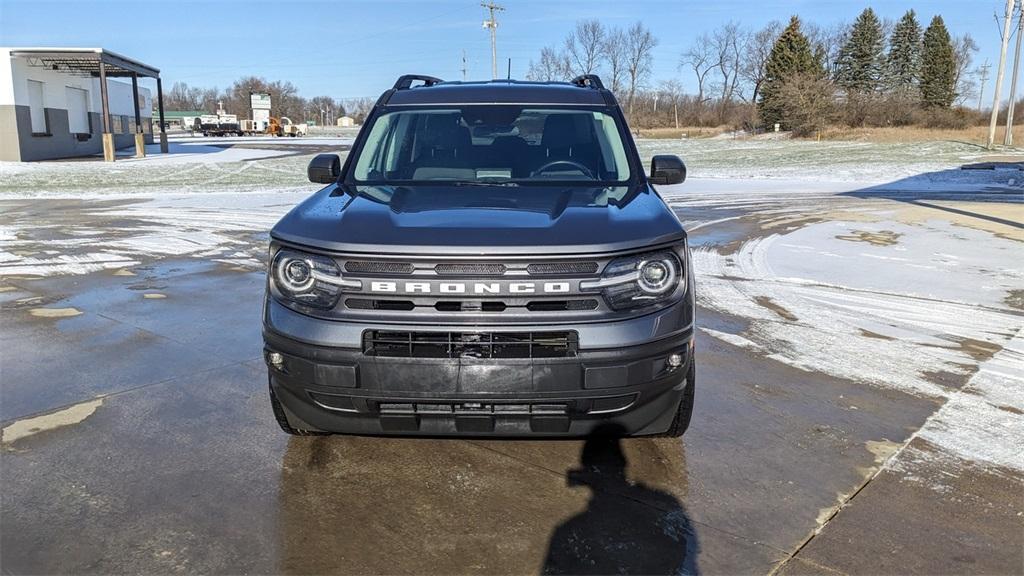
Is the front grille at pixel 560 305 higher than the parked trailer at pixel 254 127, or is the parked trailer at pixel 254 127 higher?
the parked trailer at pixel 254 127

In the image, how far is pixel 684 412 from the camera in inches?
141

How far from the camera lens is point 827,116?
58469 millimetres

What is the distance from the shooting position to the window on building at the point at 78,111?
37.2 m

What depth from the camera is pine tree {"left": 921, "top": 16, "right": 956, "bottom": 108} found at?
70875 mm

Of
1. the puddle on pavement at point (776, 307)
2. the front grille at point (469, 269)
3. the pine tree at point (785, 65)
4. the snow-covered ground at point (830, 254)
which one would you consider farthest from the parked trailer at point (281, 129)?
the front grille at point (469, 269)

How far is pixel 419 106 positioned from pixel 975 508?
3.71 meters

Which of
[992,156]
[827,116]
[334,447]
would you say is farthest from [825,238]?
[827,116]

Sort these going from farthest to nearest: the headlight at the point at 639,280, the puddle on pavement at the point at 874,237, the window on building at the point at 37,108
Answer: the window on building at the point at 37,108 → the puddle on pavement at the point at 874,237 → the headlight at the point at 639,280

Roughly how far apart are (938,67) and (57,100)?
246ft

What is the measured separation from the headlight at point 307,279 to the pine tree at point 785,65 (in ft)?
222

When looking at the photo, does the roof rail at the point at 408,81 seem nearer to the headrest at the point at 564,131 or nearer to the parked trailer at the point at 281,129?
the headrest at the point at 564,131

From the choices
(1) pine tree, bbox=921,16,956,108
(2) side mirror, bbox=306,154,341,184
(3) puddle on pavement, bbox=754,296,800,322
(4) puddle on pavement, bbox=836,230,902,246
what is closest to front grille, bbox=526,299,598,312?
(2) side mirror, bbox=306,154,341,184

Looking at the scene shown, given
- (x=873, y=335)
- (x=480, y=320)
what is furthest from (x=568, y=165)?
(x=873, y=335)

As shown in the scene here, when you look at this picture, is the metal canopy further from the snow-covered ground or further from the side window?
the side window
